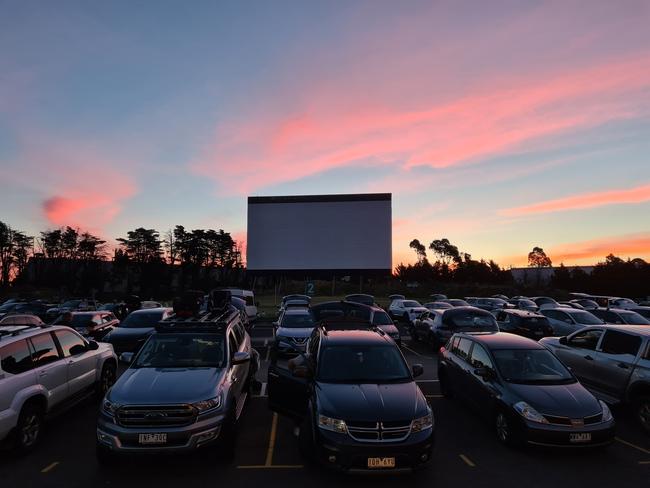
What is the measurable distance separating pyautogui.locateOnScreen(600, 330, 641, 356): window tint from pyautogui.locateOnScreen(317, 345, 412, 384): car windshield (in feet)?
15.5

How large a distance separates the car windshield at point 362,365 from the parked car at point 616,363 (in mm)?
4440

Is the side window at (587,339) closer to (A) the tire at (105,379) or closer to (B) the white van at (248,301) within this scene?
(A) the tire at (105,379)

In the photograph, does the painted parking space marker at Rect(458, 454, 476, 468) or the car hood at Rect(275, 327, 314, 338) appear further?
the car hood at Rect(275, 327, 314, 338)

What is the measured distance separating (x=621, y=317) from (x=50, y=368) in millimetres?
19108

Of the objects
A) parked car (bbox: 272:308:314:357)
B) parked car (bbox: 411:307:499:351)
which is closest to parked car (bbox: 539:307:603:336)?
parked car (bbox: 411:307:499:351)

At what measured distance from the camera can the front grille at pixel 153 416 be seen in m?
5.79

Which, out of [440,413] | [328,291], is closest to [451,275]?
[328,291]

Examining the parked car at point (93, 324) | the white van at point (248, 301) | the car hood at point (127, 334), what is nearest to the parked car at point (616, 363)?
the car hood at point (127, 334)

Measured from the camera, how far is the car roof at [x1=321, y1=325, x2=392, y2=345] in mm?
7340

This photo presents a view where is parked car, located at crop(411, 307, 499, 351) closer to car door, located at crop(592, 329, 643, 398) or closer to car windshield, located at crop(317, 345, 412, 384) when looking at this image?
car door, located at crop(592, 329, 643, 398)

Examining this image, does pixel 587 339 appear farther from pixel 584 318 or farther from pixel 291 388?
pixel 584 318

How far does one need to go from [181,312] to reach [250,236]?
35.0m

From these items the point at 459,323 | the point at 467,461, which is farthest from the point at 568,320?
the point at 467,461

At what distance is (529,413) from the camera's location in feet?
22.0
